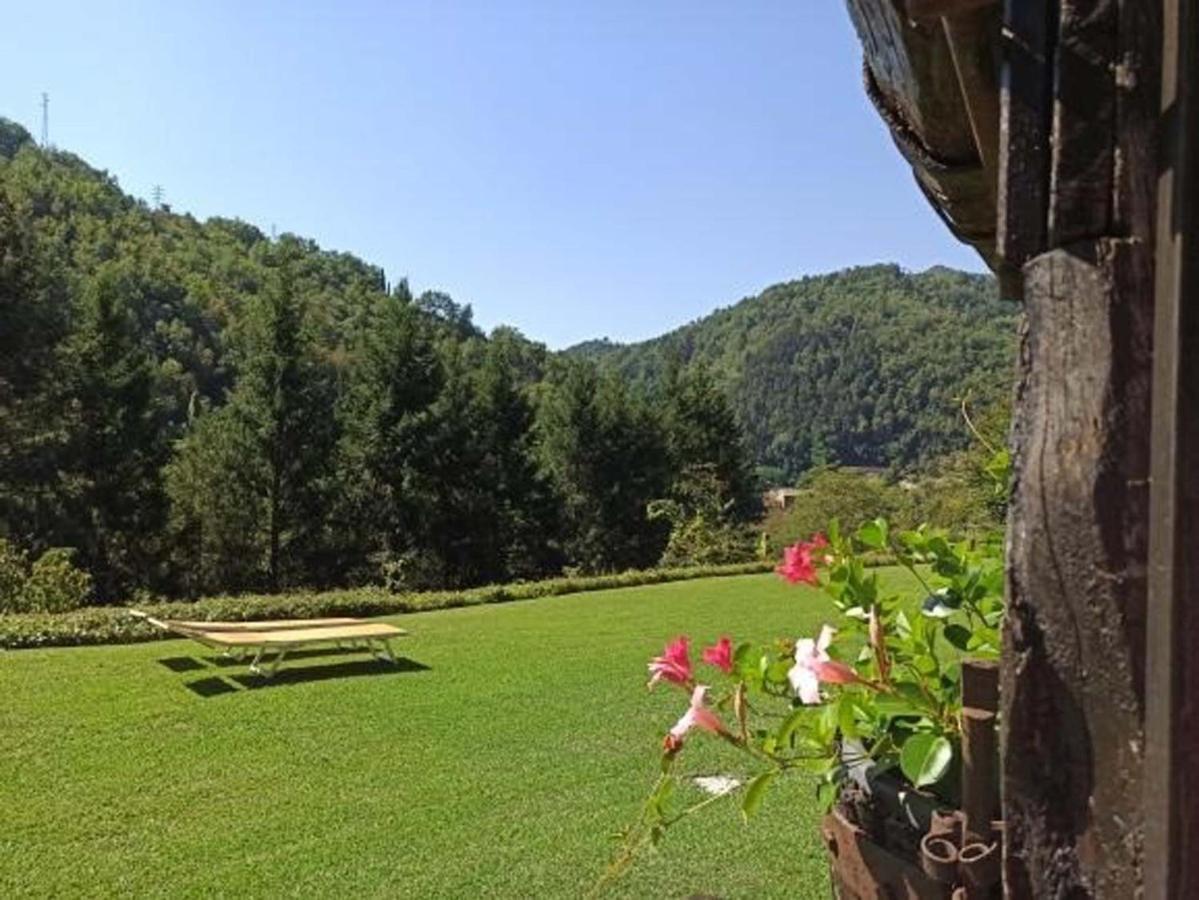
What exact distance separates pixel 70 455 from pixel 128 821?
16.4 m

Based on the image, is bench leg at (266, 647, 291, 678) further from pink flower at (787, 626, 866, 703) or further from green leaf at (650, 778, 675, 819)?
pink flower at (787, 626, 866, 703)

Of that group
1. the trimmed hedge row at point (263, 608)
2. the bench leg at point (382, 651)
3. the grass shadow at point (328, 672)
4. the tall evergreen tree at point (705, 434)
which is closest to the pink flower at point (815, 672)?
the grass shadow at point (328, 672)

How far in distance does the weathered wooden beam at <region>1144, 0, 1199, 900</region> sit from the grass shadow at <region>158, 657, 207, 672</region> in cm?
765

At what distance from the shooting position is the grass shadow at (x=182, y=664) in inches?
291

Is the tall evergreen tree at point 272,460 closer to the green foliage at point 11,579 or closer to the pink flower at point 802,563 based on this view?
the green foliage at point 11,579

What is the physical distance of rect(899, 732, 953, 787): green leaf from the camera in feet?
3.14

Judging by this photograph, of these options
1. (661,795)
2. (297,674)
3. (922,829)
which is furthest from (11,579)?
(922,829)

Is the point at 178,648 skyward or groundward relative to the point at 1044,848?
groundward

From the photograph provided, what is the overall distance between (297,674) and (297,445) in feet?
43.7

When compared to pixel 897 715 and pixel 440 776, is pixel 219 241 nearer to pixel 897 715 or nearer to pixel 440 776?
pixel 440 776

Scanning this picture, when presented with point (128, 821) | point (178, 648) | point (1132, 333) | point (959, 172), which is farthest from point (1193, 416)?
point (178, 648)

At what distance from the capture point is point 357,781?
15.9 feet

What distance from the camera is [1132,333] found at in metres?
0.65

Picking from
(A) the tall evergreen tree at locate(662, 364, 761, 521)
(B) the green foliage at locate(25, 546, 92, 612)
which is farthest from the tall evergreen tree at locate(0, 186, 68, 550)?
(A) the tall evergreen tree at locate(662, 364, 761, 521)
